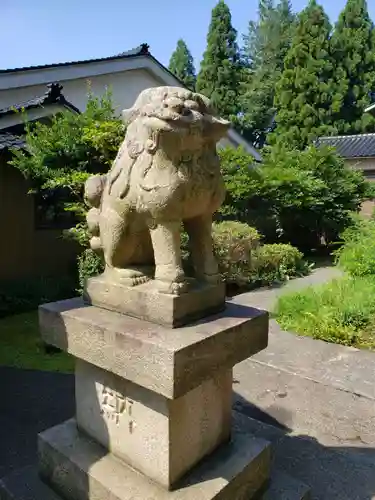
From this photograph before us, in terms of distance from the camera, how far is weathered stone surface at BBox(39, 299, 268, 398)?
5.54 feet

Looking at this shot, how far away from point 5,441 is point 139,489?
5.87 ft

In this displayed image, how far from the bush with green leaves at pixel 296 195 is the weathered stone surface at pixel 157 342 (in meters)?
7.16

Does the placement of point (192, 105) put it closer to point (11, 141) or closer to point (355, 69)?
point (11, 141)

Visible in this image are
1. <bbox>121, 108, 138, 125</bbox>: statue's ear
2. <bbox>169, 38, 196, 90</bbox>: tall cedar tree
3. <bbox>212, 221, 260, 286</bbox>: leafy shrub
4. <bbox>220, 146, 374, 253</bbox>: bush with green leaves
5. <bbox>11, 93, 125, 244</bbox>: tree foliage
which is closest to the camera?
<bbox>121, 108, 138, 125</bbox>: statue's ear

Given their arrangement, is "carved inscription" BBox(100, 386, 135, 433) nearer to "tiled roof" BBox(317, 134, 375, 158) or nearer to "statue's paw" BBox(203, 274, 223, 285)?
"statue's paw" BBox(203, 274, 223, 285)

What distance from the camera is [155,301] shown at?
1.90 metres

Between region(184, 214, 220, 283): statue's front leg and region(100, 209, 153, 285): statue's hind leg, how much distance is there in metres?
0.26

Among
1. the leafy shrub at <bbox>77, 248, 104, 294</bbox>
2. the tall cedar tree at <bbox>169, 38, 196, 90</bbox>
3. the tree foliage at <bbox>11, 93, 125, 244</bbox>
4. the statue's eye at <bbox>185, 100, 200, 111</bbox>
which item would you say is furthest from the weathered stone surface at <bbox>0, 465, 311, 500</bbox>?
the tall cedar tree at <bbox>169, 38, 196, 90</bbox>

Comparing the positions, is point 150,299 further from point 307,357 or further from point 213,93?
point 213,93

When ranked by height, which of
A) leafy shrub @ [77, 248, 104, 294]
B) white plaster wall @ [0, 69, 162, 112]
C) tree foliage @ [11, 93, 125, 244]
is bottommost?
leafy shrub @ [77, 248, 104, 294]

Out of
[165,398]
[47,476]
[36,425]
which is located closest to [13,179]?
[36,425]

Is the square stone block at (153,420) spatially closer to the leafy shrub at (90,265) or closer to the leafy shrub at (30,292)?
the leafy shrub at (90,265)

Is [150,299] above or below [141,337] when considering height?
above

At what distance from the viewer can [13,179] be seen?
6805mm
